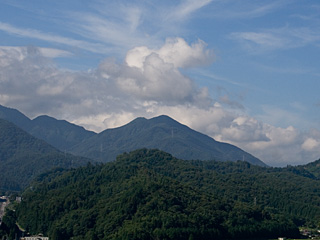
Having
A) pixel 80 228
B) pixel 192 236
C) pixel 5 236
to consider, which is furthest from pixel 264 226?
pixel 5 236

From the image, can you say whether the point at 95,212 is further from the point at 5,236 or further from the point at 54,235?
the point at 5,236

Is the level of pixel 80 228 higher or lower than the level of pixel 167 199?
lower

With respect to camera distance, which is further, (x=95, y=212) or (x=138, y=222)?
(x=95, y=212)

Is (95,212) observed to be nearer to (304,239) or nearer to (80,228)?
(80,228)

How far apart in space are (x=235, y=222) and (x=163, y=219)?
29893 millimetres

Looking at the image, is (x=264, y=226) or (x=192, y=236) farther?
(x=264, y=226)

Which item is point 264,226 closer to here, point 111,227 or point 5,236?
point 111,227

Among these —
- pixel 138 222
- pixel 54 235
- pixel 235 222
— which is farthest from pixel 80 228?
pixel 235 222

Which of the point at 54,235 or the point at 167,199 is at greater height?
the point at 167,199

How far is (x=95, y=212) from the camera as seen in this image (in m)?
199

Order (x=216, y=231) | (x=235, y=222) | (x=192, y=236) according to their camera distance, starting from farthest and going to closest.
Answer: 1. (x=235, y=222)
2. (x=216, y=231)
3. (x=192, y=236)

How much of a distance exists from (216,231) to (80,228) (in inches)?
1832

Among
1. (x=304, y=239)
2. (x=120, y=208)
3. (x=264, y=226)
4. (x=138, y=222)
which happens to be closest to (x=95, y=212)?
(x=120, y=208)

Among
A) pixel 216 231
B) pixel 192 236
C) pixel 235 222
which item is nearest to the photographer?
pixel 192 236
